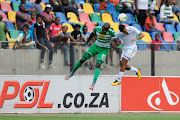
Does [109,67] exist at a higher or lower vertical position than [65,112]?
higher

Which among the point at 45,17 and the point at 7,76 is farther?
the point at 45,17

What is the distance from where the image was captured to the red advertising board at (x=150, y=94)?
17.5m

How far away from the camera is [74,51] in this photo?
1705 centimetres

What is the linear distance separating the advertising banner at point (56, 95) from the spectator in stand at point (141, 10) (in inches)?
279

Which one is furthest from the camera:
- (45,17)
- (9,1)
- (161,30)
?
(161,30)

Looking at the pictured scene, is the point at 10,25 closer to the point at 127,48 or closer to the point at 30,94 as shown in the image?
the point at 30,94

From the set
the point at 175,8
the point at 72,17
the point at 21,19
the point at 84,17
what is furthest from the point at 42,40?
the point at 175,8

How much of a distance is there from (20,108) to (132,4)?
9.65 m

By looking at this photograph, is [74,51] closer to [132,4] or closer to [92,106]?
[92,106]

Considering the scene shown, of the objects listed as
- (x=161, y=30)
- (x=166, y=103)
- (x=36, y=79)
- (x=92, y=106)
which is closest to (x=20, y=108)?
(x=36, y=79)

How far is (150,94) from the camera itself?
17.6 meters

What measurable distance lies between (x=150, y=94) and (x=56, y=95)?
3.35 m

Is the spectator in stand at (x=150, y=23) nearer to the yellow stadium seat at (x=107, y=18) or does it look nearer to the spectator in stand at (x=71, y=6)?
the yellow stadium seat at (x=107, y=18)

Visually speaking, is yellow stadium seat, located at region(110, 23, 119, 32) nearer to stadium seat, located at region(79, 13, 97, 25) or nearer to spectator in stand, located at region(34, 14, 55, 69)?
stadium seat, located at region(79, 13, 97, 25)
